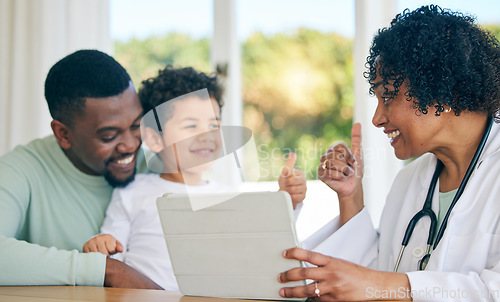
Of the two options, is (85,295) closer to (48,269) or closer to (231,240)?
(48,269)

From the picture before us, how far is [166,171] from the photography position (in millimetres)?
1717

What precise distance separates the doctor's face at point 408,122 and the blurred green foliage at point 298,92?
110 cm

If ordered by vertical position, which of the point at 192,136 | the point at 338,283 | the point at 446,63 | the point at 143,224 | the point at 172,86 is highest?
the point at 446,63

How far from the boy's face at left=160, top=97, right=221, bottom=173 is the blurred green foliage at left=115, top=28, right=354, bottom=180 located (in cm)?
92

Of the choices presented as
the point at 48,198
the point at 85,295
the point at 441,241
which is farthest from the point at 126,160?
the point at 441,241

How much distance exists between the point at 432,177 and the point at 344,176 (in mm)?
250

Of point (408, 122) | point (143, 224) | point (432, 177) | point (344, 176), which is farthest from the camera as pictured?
point (143, 224)

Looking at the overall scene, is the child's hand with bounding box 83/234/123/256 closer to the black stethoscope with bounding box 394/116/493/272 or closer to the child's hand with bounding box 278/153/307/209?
the child's hand with bounding box 278/153/307/209

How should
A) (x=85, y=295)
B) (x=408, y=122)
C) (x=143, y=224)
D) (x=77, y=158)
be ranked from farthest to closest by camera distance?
1. (x=77, y=158)
2. (x=143, y=224)
3. (x=408, y=122)
4. (x=85, y=295)

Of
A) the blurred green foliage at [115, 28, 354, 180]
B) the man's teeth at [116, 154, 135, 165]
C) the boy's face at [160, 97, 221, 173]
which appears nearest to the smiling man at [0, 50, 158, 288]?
the man's teeth at [116, 154, 135, 165]

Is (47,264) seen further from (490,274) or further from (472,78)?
(472,78)

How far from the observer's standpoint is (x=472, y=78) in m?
1.22

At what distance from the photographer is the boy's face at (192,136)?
4.64ft

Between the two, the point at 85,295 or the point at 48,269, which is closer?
the point at 85,295
